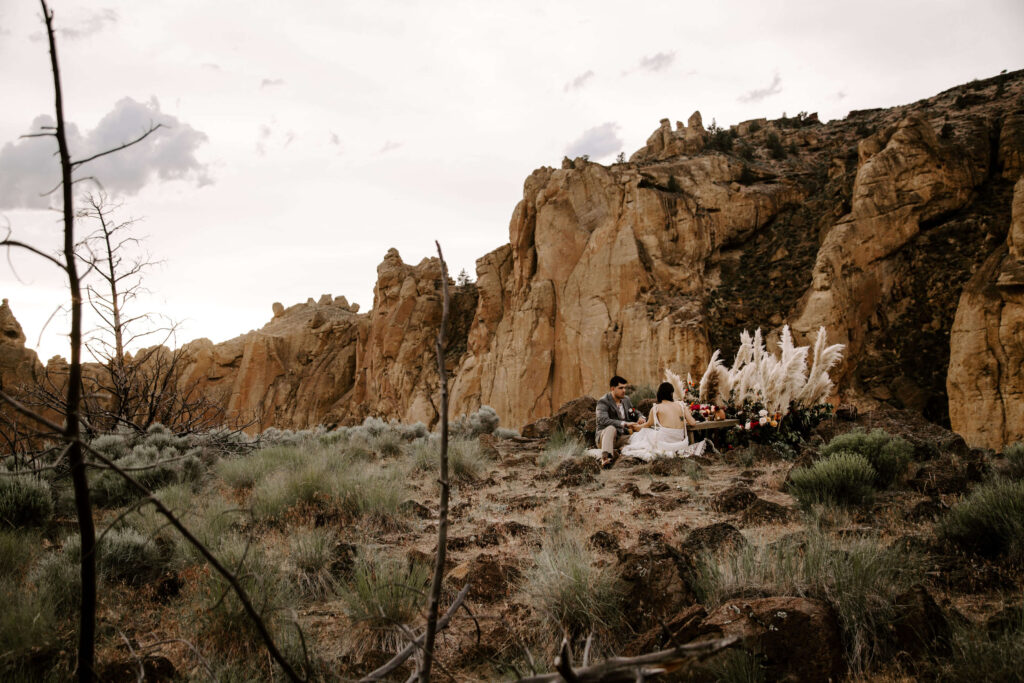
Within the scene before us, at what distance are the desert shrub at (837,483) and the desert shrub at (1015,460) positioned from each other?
4.38ft

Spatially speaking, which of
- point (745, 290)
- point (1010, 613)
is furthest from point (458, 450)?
point (745, 290)

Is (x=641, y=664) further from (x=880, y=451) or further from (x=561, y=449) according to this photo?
(x=561, y=449)

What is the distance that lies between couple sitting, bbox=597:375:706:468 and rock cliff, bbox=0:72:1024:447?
6.31m

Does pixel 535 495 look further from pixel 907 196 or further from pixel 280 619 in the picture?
pixel 907 196

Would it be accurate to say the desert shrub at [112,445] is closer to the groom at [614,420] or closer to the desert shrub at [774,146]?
the groom at [614,420]

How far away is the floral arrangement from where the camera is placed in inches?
365

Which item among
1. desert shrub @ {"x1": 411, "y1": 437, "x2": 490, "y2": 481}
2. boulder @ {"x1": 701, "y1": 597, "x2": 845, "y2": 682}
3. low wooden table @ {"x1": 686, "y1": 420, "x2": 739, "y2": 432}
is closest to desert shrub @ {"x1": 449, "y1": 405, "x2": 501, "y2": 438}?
desert shrub @ {"x1": 411, "y1": 437, "x2": 490, "y2": 481}

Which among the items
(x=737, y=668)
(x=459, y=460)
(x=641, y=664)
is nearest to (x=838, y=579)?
(x=737, y=668)

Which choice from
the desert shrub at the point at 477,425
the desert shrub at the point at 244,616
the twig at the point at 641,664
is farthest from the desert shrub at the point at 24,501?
the desert shrub at the point at 477,425

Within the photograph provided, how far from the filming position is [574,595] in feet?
10.9

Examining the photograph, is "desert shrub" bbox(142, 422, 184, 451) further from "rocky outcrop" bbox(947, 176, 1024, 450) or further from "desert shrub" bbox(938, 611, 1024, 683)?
"rocky outcrop" bbox(947, 176, 1024, 450)

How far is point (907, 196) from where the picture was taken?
68.7ft

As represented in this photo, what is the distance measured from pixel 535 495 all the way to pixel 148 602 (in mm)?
3747

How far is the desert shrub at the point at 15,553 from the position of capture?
154 inches
